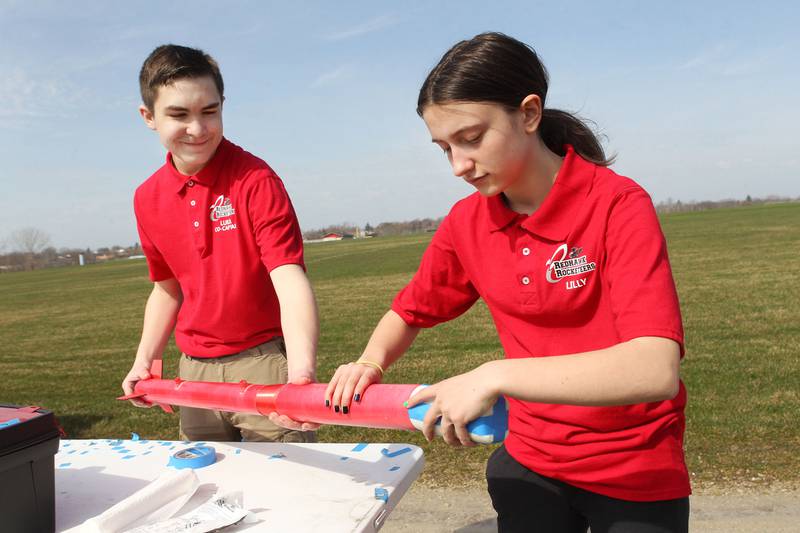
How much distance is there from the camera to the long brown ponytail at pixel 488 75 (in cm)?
174

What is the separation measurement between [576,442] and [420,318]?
0.66m

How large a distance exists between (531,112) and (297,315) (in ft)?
3.83

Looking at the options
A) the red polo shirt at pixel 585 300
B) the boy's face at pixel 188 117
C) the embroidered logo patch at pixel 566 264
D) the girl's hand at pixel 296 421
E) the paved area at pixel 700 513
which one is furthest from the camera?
the paved area at pixel 700 513

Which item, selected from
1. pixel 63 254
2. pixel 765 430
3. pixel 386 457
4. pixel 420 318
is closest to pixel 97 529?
pixel 386 457

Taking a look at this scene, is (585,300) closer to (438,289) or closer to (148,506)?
(438,289)

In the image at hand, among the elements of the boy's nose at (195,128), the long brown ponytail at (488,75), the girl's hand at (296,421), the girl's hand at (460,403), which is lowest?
the girl's hand at (296,421)

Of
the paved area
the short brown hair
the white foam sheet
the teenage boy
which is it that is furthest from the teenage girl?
the paved area

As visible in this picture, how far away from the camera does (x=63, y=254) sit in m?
94.4

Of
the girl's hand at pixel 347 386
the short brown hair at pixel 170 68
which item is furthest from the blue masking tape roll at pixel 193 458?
the short brown hair at pixel 170 68

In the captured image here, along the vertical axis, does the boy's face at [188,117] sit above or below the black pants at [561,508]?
above

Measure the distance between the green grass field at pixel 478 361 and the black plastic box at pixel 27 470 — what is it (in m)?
3.40

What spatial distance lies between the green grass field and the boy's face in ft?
10.3

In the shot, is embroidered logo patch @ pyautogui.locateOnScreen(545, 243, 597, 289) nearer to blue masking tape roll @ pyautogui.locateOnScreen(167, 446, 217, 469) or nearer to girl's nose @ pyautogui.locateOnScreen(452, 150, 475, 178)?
girl's nose @ pyautogui.locateOnScreen(452, 150, 475, 178)

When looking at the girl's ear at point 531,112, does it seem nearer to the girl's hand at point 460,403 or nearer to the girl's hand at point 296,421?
the girl's hand at point 460,403
